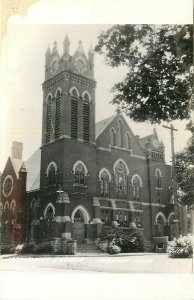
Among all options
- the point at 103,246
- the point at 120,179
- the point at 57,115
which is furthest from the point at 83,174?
the point at 103,246

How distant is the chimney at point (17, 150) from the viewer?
6.15 meters

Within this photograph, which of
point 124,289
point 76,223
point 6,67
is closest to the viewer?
point 124,289

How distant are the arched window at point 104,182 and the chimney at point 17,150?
6.91ft

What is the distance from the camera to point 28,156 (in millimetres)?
6777

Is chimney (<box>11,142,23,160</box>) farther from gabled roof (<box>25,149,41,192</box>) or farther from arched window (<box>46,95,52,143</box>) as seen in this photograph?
arched window (<box>46,95,52,143</box>)

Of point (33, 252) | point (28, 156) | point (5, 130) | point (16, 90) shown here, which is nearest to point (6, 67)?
point (16, 90)

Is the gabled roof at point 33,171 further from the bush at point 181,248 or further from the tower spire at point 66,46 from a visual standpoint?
the bush at point 181,248

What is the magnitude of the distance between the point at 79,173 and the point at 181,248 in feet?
8.19

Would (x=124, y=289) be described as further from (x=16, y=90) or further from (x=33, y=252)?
(x=16, y=90)

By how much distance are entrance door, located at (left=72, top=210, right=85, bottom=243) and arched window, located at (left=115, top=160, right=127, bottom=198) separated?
835 millimetres

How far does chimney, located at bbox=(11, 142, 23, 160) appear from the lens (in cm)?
615

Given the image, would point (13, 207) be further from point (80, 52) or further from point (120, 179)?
point (80, 52)

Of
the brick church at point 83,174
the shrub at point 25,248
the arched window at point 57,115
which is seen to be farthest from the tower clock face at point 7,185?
the arched window at point 57,115

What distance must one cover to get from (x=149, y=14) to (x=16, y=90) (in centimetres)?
223
